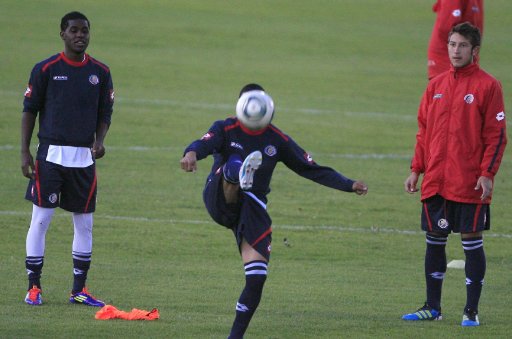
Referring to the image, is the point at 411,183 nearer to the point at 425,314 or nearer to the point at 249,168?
the point at 425,314

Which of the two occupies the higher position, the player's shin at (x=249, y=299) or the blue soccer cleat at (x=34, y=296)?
the player's shin at (x=249, y=299)

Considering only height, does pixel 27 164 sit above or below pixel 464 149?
below

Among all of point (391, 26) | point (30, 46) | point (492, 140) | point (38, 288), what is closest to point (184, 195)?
point (38, 288)

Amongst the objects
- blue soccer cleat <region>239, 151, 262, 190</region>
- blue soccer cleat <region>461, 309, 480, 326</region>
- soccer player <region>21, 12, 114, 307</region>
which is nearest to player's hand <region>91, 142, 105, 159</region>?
soccer player <region>21, 12, 114, 307</region>

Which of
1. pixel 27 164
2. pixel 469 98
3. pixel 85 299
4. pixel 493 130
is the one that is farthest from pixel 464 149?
pixel 27 164

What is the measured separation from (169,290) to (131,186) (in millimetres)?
7454

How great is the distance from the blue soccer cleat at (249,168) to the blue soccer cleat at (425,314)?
7.99 feet

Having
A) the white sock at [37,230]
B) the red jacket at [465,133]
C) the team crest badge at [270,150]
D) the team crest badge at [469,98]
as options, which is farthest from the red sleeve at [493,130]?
the white sock at [37,230]

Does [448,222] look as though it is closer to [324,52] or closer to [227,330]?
[227,330]

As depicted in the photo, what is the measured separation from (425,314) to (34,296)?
10.8ft

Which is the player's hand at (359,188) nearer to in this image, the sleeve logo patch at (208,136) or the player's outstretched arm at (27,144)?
the sleeve logo patch at (208,136)

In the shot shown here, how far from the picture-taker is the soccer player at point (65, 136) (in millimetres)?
9781

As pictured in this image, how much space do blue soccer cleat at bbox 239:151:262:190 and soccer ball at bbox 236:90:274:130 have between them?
30cm

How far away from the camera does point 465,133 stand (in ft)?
30.6
